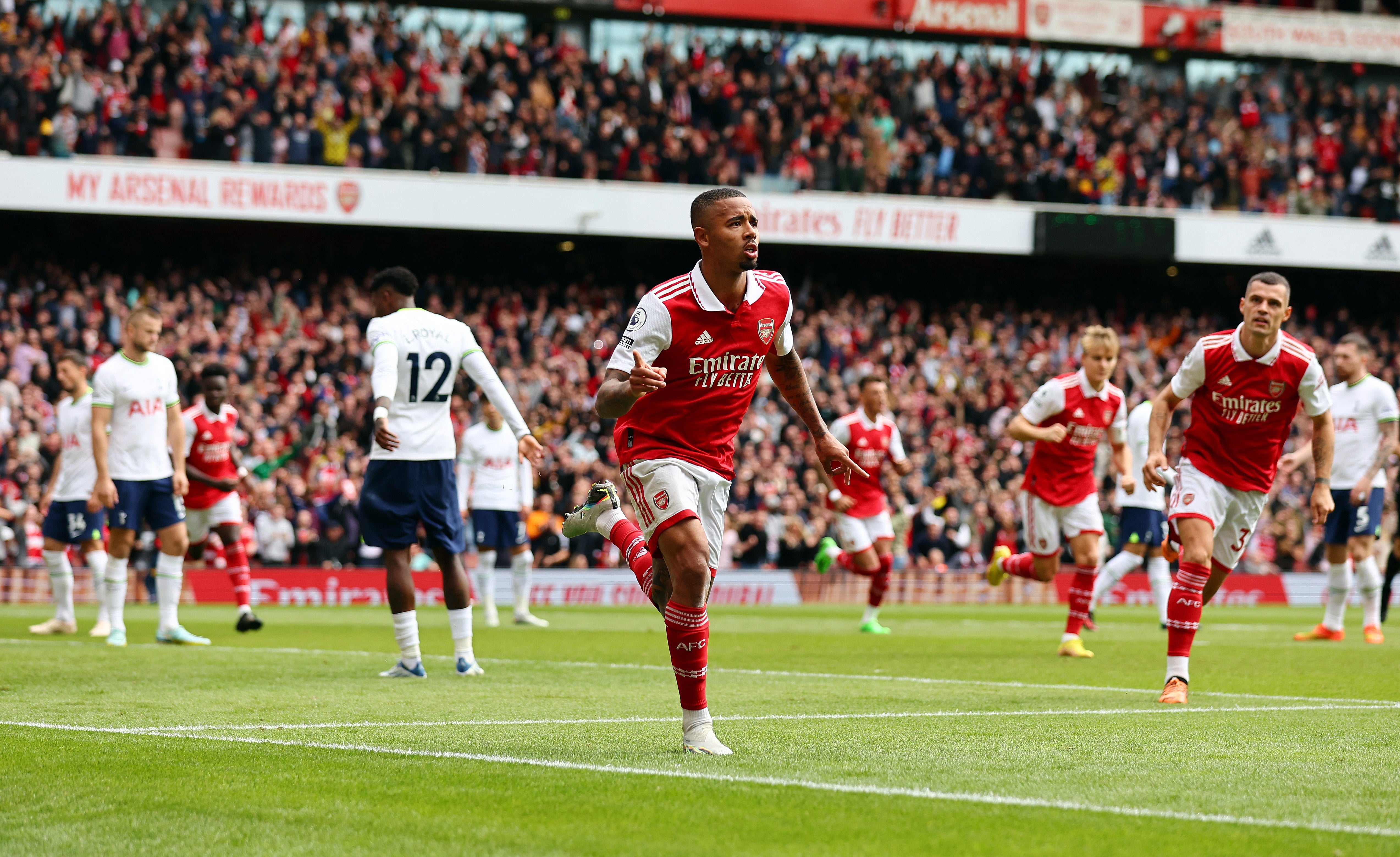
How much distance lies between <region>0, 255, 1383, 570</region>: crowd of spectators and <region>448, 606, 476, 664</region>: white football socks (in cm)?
1212

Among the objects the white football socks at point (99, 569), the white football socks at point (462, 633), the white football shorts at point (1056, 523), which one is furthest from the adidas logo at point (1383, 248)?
the white football socks at point (462, 633)

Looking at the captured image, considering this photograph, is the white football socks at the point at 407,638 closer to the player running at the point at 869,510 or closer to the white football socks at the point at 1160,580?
the player running at the point at 869,510

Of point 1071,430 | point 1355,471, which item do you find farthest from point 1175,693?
point 1355,471

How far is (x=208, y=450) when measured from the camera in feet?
49.5

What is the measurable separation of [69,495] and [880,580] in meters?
8.18

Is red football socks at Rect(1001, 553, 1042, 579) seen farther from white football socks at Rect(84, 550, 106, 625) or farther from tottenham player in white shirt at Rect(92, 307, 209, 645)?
white football socks at Rect(84, 550, 106, 625)

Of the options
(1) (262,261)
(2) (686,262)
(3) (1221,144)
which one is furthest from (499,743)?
(3) (1221,144)

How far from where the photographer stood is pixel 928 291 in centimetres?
3756

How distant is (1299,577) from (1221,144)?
551 inches

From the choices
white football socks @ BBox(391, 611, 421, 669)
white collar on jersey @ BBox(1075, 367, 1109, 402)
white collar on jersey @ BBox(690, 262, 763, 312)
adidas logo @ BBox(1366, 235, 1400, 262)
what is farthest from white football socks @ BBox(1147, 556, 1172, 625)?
adidas logo @ BBox(1366, 235, 1400, 262)

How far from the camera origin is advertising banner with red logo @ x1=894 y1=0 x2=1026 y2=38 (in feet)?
127

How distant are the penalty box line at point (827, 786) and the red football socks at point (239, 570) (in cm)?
836

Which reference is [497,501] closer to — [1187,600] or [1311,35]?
[1187,600]

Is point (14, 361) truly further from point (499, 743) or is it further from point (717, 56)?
point (499, 743)
